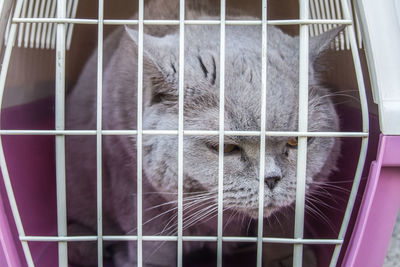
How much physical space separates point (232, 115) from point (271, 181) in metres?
0.19

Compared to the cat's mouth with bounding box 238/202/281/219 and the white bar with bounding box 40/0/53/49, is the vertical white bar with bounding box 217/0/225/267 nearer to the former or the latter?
the cat's mouth with bounding box 238/202/281/219

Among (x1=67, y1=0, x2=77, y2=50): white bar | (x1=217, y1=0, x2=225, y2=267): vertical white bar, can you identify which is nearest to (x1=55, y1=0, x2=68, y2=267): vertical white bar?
(x1=217, y1=0, x2=225, y2=267): vertical white bar

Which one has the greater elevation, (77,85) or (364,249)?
(77,85)

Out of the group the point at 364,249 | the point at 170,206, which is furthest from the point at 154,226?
the point at 364,249

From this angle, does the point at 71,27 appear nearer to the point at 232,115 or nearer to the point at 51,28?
the point at 51,28

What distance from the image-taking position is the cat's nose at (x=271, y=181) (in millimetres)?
1047

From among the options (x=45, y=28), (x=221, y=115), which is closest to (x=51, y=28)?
(x=45, y=28)

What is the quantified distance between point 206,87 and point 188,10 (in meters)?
0.42

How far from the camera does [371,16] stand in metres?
0.92

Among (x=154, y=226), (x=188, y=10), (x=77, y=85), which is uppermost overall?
(x=188, y=10)

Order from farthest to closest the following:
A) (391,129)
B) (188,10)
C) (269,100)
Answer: (188,10), (269,100), (391,129)

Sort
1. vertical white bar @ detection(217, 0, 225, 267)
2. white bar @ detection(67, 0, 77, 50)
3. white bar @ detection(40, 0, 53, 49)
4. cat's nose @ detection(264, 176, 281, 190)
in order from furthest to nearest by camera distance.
A: white bar @ detection(67, 0, 77, 50) → white bar @ detection(40, 0, 53, 49) → cat's nose @ detection(264, 176, 281, 190) → vertical white bar @ detection(217, 0, 225, 267)

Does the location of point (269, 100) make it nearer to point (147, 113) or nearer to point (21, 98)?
point (147, 113)

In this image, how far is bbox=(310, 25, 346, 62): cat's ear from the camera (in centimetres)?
111
